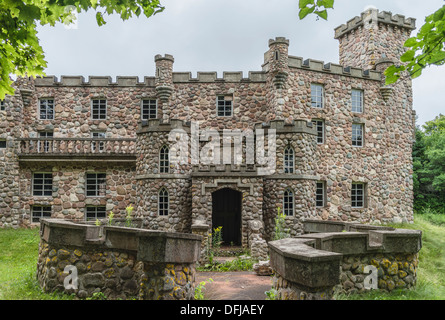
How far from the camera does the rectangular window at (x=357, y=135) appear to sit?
22484mm

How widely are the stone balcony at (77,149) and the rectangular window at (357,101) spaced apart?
1392 cm

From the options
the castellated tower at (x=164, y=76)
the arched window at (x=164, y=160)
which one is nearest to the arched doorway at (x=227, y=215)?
the arched window at (x=164, y=160)

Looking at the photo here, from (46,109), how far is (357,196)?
20.0 meters

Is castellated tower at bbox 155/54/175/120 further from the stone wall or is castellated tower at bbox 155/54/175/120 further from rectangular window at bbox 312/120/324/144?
rectangular window at bbox 312/120/324/144

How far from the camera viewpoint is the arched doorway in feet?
59.1

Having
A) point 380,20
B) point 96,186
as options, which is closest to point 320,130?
point 380,20

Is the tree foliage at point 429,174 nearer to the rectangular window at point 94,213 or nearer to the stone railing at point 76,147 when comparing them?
the stone railing at point 76,147

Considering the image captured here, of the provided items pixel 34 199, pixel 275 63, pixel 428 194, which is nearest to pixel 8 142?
pixel 34 199

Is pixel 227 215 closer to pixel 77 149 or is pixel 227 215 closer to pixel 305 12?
pixel 77 149

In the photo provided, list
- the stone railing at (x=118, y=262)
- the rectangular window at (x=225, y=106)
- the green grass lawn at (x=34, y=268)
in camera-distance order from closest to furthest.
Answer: the stone railing at (x=118, y=262), the green grass lawn at (x=34, y=268), the rectangular window at (x=225, y=106)

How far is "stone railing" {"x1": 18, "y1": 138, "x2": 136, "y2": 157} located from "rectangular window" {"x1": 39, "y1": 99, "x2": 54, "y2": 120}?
204 cm

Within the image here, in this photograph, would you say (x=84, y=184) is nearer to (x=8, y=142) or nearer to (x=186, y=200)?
(x=8, y=142)

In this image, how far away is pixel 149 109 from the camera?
2188cm
